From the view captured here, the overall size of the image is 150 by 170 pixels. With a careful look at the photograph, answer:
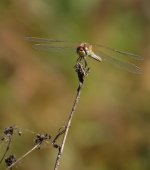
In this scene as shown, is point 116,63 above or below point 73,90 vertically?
below

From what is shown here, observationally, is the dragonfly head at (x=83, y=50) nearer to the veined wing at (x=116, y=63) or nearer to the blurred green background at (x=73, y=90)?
the veined wing at (x=116, y=63)

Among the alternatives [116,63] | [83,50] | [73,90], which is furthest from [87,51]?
[73,90]

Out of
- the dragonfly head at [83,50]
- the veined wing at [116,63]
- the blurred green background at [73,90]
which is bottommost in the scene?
the dragonfly head at [83,50]

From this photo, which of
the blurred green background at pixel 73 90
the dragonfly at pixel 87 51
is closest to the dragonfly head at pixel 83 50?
the dragonfly at pixel 87 51

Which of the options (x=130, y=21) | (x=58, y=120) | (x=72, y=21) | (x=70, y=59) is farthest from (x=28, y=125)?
(x=130, y=21)

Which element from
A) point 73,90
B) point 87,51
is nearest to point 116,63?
point 87,51

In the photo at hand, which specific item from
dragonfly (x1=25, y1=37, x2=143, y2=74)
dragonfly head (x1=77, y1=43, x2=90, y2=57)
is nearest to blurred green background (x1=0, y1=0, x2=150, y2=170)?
dragonfly (x1=25, y1=37, x2=143, y2=74)

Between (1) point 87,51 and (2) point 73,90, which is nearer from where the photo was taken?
(1) point 87,51

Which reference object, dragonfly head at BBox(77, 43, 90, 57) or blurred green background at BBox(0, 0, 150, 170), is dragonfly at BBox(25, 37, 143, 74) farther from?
blurred green background at BBox(0, 0, 150, 170)

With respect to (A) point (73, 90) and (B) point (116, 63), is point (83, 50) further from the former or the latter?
(A) point (73, 90)
